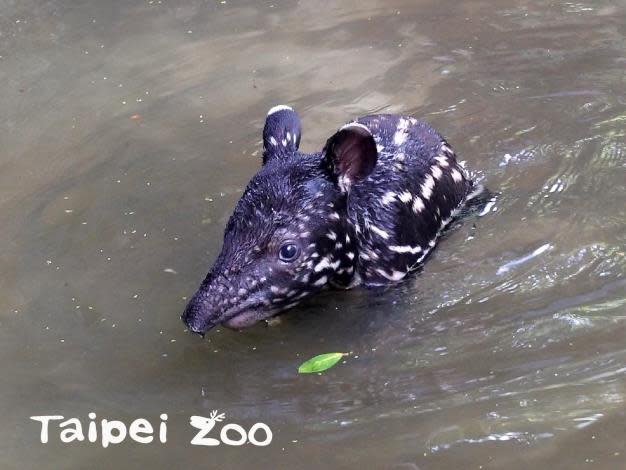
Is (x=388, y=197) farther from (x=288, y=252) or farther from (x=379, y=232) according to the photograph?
(x=288, y=252)

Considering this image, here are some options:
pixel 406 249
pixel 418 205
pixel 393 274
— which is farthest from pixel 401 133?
pixel 393 274

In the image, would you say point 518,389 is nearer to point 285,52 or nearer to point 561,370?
point 561,370

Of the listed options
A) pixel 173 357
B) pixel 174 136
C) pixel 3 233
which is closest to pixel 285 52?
pixel 174 136

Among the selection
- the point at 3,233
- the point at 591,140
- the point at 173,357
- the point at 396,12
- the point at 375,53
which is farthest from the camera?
the point at 396,12

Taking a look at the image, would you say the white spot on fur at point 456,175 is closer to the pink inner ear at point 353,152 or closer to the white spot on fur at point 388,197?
the white spot on fur at point 388,197

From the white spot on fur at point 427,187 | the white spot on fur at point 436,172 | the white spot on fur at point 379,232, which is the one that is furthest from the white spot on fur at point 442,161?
the white spot on fur at point 379,232
